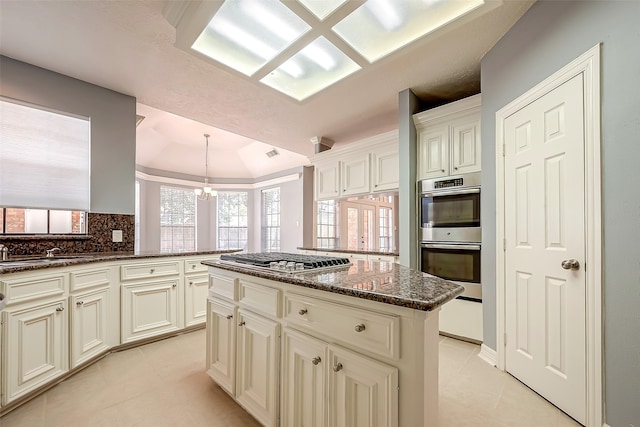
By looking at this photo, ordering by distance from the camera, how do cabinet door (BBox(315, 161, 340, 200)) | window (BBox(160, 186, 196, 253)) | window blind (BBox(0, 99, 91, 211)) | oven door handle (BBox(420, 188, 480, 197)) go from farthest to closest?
window (BBox(160, 186, 196, 253)), cabinet door (BBox(315, 161, 340, 200)), oven door handle (BBox(420, 188, 480, 197)), window blind (BBox(0, 99, 91, 211))

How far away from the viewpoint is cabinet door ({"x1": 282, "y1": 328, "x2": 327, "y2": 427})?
3.87 ft

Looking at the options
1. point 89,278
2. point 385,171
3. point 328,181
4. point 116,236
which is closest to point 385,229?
point 328,181

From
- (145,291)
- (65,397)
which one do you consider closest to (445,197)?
(145,291)

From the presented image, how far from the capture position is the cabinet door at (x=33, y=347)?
167 centimetres

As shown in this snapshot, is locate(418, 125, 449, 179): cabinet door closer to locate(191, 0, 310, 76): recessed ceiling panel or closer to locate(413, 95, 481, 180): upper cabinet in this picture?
locate(413, 95, 481, 180): upper cabinet

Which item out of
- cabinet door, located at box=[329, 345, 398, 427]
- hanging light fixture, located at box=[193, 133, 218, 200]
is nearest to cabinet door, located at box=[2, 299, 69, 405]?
cabinet door, located at box=[329, 345, 398, 427]

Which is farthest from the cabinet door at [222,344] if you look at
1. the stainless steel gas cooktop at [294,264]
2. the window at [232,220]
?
the window at [232,220]

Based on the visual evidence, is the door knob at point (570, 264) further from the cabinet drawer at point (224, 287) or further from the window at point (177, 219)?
the window at point (177, 219)

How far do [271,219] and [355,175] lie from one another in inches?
147

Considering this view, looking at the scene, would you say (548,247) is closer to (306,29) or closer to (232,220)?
(306,29)

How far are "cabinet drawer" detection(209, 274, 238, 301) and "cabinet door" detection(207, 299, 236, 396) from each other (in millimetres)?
50

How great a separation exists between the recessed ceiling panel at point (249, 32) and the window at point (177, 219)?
529 centimetres

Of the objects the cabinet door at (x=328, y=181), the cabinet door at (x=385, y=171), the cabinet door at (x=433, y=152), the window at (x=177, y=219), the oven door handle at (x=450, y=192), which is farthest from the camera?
the window at (x=177, y=219)

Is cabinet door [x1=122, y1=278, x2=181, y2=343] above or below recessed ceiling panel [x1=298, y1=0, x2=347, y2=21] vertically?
below
